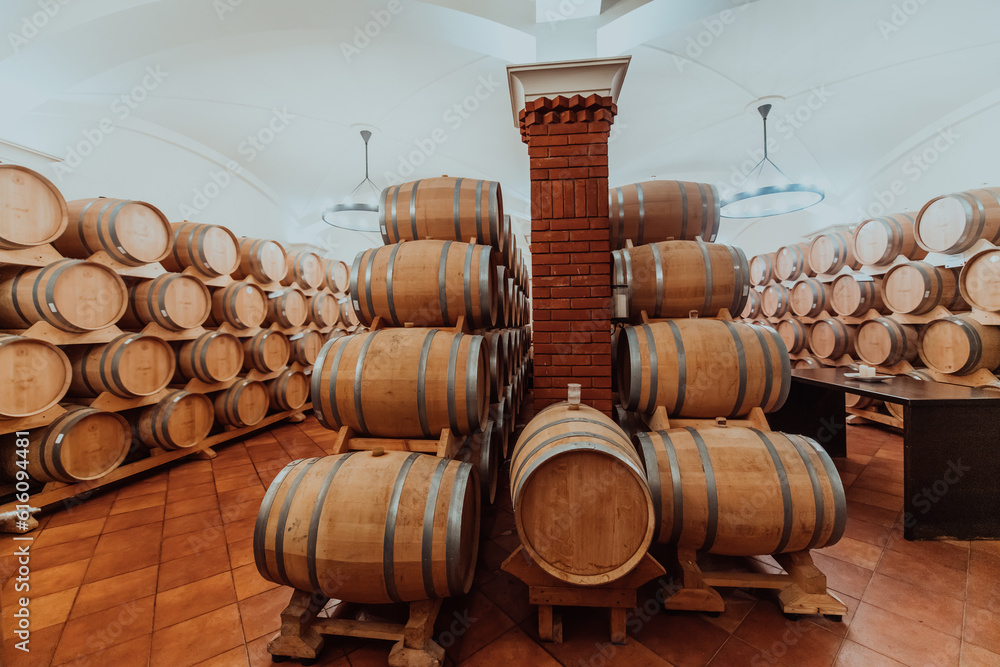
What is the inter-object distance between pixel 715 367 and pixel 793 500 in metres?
0.82

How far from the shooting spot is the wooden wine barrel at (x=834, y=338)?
564 centimetres

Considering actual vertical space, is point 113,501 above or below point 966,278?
below

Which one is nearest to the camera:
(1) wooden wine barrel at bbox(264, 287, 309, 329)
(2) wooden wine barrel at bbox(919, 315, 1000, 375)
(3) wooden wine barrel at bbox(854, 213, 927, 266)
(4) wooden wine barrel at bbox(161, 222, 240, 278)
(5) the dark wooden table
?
(5) the dark wooden table

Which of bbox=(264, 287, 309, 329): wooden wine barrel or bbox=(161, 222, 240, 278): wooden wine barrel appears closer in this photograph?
bbox=(161, 222, 240, 278): wooden wine barrel

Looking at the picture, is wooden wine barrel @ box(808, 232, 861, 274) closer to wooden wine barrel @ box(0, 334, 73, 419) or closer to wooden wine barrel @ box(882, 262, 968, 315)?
wooden wine barrel @ box(882, 262, 968, 315)

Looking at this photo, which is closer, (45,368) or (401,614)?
(401,614)

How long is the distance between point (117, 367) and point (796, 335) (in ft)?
28.9

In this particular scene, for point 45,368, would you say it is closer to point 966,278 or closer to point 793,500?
point 793,500

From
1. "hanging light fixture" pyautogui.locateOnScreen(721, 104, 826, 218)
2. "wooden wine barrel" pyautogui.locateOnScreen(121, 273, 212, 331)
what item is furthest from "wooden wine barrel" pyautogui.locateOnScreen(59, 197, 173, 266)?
"hanging light fixture" pyautogui.locateOnScreen(721, 104, 826, 218)

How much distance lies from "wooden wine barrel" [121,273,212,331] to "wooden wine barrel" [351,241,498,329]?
2.91 meters

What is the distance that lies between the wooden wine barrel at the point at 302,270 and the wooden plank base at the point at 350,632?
5324mm

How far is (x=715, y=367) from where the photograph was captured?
248 centimetres

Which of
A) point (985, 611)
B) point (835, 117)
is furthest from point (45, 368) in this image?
point (835, 117)

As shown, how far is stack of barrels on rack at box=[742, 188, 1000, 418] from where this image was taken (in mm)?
4020
